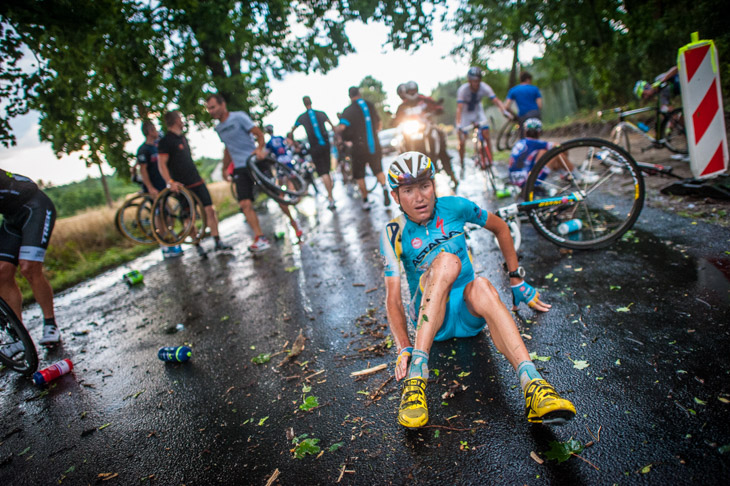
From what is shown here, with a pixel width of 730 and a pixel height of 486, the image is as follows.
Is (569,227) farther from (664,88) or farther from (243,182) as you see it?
(243,182)

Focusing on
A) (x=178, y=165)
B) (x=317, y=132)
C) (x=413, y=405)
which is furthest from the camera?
(x=317, y=132)

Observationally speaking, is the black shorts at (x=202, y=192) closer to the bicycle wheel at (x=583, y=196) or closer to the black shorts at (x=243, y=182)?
the black shorts at (x=243, y=182)

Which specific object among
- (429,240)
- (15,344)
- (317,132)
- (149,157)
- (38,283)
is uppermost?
(149,157)

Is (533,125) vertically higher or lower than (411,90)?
lower

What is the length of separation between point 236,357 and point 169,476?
1.34 meters

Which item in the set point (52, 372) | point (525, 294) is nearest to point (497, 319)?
point (525, 294)

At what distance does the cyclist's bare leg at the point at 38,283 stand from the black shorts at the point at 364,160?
5.93 meters

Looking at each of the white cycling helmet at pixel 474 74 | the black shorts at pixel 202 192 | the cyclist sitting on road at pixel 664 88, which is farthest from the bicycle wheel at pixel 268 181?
the cyclist sitting on road at pixel 664 88

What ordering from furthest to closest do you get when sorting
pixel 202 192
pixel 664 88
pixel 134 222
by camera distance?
pixel 134 222
pixel 202 192
pixel 664 88

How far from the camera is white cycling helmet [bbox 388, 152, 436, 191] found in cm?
262

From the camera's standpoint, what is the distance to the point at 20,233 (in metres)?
4.20

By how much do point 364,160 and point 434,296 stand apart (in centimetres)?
649

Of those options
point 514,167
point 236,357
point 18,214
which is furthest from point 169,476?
point 514,167

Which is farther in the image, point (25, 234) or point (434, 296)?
point (25, 234)
